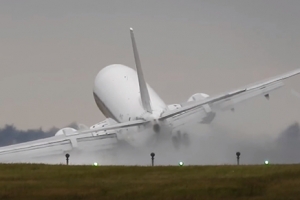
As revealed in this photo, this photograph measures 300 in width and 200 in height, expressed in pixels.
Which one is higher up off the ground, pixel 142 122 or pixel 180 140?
pixel 142 122

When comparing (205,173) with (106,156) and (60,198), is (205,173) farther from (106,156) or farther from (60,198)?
(106,156)

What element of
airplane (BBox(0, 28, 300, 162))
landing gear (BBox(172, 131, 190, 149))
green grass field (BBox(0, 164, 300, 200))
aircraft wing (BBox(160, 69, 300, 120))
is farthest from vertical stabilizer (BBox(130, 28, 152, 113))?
green grass field (BBox(0, 164, 300, 200))

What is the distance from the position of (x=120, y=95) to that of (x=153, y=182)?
1798 inches

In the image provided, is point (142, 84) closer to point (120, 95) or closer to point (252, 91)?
point (252, 91)

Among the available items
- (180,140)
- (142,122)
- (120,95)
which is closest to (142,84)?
(142,122)

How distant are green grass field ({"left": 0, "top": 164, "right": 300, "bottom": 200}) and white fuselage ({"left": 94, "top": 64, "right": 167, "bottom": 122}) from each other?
2525 cm

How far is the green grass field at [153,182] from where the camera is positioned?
163 feet

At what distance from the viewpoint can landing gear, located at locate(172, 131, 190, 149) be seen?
8406 centimetres

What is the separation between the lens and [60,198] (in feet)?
162

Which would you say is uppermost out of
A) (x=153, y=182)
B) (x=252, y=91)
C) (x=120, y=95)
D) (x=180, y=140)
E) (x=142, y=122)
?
(x=120, y=95)

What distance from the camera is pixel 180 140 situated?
84375mm

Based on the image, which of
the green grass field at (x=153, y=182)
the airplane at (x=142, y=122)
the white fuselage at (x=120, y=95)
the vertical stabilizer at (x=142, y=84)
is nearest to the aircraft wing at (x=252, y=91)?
the airplane at (x=142, y=122)

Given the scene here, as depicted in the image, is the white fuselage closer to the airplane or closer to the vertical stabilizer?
the airplane

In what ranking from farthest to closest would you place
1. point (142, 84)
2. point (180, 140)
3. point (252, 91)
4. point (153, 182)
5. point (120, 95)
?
point (120, 95)
point (252, 91)
point (180, 140)
point (142, 84)
point (153, 182)
